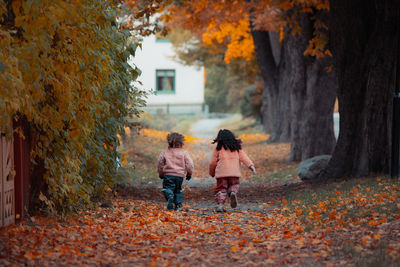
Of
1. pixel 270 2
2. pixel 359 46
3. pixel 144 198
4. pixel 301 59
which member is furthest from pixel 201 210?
pixel 301 59

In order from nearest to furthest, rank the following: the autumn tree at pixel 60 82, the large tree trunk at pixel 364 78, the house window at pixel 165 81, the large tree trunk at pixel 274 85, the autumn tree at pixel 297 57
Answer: the autumn tree at pixel 60 82 → the large tree trunk at pixel 364 78 → the autumn tree at pixel 297 57 → the large tree trunk at pixel 274 85 → the house window at pixel 165 81

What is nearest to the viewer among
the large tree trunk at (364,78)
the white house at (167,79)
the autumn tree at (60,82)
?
the autumn tree at (60,82)

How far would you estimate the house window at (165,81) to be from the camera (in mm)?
45625

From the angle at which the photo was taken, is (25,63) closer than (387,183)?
Yes

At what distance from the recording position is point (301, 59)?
60.6 feet

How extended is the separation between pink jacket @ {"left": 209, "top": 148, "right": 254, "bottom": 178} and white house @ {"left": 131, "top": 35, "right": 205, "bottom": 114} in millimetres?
33551

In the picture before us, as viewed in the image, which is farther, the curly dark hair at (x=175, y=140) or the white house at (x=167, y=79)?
the white house at (x=167, y=79)

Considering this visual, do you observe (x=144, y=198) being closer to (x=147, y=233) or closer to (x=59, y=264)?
(x=147, y=233)

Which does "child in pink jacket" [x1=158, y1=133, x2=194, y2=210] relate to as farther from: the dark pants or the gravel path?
the gravel path

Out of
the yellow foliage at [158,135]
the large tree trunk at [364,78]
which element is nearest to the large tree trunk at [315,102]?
the large tree trunk at [364,78]

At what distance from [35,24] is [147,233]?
3.26m

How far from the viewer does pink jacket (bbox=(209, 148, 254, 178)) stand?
10.2m

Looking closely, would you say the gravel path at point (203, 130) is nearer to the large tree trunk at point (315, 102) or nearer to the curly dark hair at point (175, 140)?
the large tree trunk at point (315, 102)

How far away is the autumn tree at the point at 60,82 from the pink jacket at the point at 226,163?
217cm
